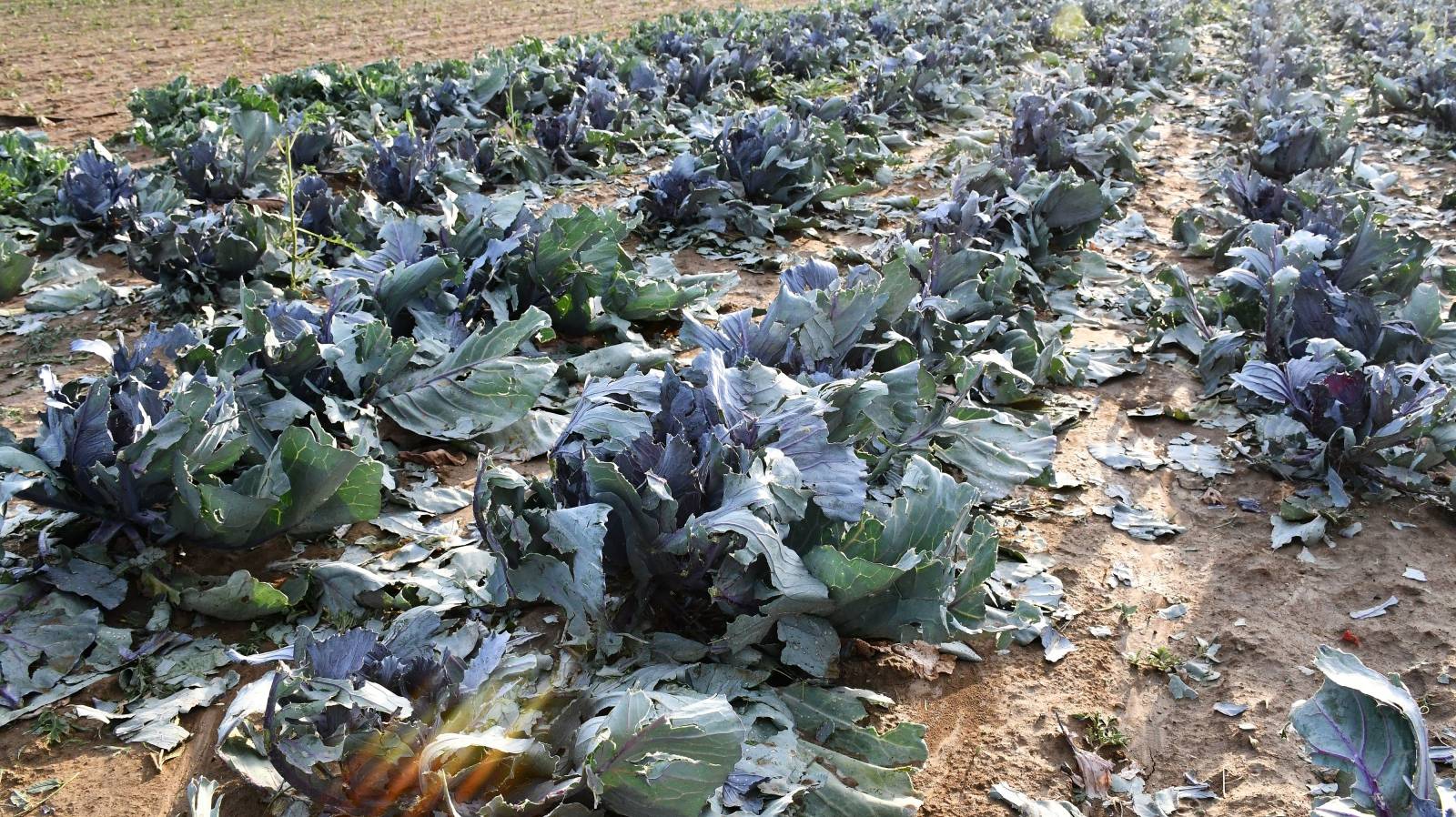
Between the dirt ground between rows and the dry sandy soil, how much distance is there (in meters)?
6.63

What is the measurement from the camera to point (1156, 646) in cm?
287

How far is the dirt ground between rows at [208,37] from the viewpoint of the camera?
359 inches

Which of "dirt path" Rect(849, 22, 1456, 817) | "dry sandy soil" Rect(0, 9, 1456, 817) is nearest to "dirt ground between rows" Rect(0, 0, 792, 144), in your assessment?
"dry sandy soil" Rect(0, 9, 1456, 817)

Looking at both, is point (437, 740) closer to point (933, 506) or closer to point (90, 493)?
point (933, 506)

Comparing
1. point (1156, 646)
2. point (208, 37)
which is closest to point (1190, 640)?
point (1156, 646)

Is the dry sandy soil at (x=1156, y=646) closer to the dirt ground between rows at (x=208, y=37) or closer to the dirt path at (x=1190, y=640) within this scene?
the dirt path at (x=1190, y=640)

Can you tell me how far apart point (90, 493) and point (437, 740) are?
1.53 metres

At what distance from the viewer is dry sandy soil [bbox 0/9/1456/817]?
236cm

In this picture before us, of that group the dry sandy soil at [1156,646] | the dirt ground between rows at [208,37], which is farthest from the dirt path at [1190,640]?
the dirt ground between rows at [208,37]

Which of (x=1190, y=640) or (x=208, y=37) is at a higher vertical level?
(x=208, y=37)

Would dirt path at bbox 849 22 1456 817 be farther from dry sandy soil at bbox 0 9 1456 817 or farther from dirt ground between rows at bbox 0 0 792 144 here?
dirt ground between rows at bbox 0 0 792 144

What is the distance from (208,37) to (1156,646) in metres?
13.1

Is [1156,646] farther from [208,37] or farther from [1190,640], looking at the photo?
[208,37]

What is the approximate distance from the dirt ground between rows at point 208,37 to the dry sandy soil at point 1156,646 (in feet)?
21.8
